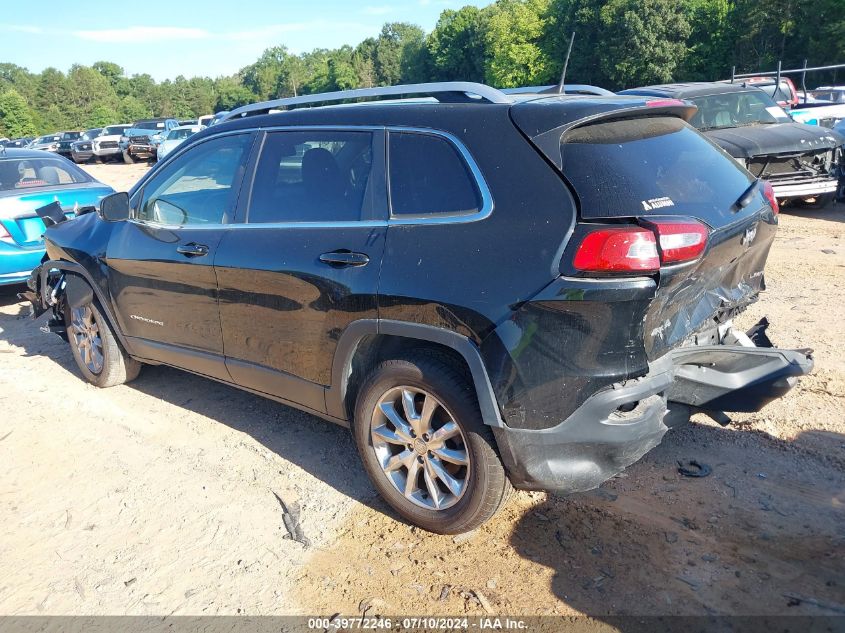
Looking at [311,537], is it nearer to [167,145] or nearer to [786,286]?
[786,286]

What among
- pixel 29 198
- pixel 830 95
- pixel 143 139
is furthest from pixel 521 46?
pixel 29 198

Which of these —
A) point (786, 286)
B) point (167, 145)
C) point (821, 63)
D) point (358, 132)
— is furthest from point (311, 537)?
point (821, 63)

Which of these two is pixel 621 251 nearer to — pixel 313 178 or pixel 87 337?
pixel 313 178

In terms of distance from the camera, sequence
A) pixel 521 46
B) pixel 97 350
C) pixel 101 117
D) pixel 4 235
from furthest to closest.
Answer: pixel 101 117, pixel 521 46, pixel 4 235, pixel 97 350

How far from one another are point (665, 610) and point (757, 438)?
63.2 inches

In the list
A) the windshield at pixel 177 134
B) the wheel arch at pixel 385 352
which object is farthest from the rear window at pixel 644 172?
the windshield at pixel 177 134

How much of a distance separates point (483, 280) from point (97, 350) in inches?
146

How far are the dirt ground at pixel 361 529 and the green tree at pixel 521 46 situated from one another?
195ft

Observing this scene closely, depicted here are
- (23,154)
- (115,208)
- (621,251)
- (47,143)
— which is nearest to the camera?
(621,251)

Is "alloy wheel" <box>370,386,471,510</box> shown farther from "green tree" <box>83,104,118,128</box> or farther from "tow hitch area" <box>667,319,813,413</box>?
"green tree" <box>83,104,118,128</box>

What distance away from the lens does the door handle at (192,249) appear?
4.16 meters

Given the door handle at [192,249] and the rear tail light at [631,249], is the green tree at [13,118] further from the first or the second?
the rear tail light at [631,249]

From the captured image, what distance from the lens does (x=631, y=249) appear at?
2.70m

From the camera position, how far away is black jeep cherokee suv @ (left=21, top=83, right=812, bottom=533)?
2795 millimetres
